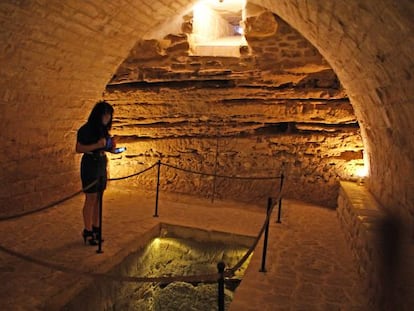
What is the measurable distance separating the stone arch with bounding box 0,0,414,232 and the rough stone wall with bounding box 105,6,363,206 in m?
1.00

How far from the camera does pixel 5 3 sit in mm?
4148

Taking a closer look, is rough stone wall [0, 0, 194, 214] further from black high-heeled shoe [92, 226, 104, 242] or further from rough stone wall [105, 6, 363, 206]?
black high-heeled shoe [92, 226, 104, 242]

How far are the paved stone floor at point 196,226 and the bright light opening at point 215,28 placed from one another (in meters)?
3.13

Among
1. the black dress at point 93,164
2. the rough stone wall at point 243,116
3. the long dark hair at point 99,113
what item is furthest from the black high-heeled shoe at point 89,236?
the rough stone wall at point 243,116

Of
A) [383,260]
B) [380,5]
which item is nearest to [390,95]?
[380,5]

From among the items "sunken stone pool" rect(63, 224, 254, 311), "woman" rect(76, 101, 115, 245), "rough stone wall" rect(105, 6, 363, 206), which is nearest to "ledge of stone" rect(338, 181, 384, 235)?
"rough stone wall" rect(105, 6, 363, 206)

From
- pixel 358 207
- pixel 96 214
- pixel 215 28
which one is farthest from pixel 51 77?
pixel 358 207

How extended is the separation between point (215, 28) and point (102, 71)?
125 inches

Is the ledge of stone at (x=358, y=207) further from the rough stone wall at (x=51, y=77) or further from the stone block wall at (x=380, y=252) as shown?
the rough stone wall at (x=51, y=77)

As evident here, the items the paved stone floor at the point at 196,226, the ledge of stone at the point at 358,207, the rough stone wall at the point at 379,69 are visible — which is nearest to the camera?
the rough stone wall at the point at 379,69

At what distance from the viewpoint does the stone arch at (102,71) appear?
3344 millimetres

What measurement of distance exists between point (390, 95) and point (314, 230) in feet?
9.38

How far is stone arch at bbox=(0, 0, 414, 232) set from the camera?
3.34m

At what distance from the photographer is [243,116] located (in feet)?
25.5
